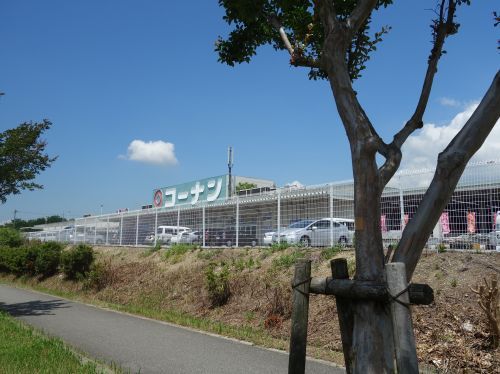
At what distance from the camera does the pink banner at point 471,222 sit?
10135mm

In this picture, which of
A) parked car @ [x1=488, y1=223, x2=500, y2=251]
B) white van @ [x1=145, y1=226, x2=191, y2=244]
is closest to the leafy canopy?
parked car @ [x1=488, y1=223, x2=500, y2=251]

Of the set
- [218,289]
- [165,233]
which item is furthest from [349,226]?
[165,233]

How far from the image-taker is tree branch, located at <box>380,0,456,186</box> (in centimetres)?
370

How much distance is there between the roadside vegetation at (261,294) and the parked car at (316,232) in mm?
348

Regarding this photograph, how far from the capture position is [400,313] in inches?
119

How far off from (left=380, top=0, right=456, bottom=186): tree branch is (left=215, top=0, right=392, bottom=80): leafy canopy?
1218 mm

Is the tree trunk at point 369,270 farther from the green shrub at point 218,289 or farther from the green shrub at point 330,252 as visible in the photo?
the green shrub at point 218,289

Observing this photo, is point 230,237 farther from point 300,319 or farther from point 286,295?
point 300,319

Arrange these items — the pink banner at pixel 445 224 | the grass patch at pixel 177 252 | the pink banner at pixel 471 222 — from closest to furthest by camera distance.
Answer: the pink banner at pixel 471 222 < the pink banner at pixel 445 224 < the grass patch at pixel 177 252

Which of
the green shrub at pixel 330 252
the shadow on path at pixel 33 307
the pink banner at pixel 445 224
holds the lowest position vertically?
the shadow on path at pixel 33 307

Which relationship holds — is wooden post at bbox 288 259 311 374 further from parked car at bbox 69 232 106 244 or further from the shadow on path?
parked car at bbox 69 232 106 244

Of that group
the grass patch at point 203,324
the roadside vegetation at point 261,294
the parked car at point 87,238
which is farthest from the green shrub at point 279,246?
the parked car at point 87,238

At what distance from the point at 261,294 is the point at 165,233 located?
33.0ft

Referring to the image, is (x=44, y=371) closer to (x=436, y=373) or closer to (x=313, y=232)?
(x=436, y=373)
